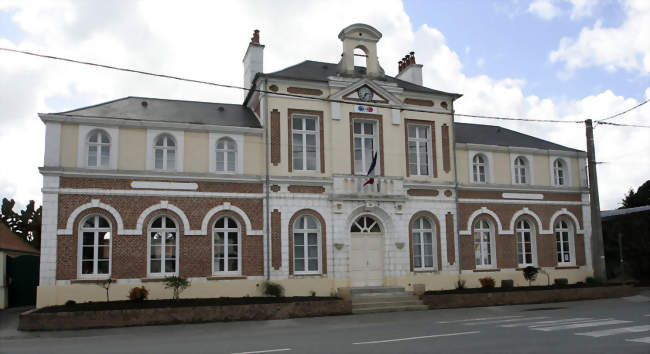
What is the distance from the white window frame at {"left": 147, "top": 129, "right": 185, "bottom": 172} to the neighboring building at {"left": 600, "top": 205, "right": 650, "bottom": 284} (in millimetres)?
19671

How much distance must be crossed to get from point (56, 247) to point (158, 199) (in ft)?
11.0

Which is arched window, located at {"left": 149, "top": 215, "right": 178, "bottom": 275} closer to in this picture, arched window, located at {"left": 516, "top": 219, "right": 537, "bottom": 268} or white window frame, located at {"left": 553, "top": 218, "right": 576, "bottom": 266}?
arched window, located at {"left": 516, "top": 219, "right": 537, "bottom": 268}

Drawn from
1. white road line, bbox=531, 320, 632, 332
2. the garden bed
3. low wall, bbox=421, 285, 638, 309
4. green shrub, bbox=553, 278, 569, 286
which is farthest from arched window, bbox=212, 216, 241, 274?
green shrub, bbox=553, 278, 569, 286

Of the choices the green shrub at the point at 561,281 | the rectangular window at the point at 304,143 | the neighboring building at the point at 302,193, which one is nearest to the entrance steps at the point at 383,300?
the neighboring building at the point at 302,193

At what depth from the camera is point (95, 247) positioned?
1723cm

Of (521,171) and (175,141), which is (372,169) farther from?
(521,171)

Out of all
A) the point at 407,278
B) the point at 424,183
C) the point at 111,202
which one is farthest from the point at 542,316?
the point at 111,202

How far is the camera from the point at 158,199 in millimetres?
17953

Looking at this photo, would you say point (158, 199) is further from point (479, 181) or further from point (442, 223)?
point (479, 181)

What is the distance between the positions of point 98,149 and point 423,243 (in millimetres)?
12329

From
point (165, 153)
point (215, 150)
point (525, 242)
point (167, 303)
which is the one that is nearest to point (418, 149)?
point (525, 242)

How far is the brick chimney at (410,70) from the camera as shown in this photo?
24812mm

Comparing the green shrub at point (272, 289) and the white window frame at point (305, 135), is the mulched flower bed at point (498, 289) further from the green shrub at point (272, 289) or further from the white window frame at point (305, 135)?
the white window frame at point (305, 135)

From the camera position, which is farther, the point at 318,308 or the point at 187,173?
the point at 187,173
